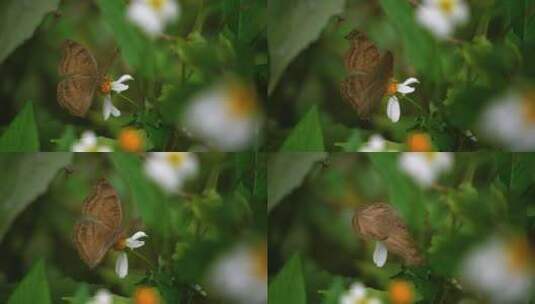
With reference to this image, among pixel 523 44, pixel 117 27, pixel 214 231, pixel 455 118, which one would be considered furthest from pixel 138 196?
pixel 523 44

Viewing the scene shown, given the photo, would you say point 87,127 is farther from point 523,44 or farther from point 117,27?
point 523,44

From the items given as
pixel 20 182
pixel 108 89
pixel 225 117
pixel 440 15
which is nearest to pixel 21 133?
pixel 20 182

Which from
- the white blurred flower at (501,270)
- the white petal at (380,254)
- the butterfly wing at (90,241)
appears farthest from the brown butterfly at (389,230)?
the butterfly wing at (90,241)

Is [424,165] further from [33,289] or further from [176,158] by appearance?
[33,289]

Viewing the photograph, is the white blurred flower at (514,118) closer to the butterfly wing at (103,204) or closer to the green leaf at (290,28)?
the green leaf at (290,28)

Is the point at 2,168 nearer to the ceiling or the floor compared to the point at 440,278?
nearer to the ceiling

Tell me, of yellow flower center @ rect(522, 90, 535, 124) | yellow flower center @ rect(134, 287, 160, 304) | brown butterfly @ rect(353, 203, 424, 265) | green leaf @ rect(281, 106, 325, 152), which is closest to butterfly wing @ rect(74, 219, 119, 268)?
yellow flower center @ rect(134, 287, 160, 304)

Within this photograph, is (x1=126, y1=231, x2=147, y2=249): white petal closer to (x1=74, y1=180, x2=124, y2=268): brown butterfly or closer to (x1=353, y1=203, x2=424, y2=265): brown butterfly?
(x1=74, y1=180, x2=124, y2=268): brown butterfly
